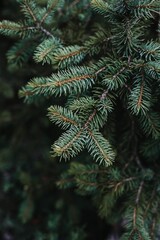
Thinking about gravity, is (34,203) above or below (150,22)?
below

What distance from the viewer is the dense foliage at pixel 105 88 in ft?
4.49

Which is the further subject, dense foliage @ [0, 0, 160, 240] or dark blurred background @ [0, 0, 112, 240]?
dark blurred background @ [0, 0, 112, 240]

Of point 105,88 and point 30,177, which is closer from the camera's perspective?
point 105,88

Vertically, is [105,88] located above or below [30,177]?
above

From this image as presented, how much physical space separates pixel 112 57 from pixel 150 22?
278mm

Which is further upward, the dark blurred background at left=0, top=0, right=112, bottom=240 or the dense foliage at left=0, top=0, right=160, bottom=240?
the dense foliage at left=0, top=0, right=160, bottom=240

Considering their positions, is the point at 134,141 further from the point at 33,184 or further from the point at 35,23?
the point at 33,184

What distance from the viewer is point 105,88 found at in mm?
1472

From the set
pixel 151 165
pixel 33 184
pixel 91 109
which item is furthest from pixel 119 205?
pixel 91 109

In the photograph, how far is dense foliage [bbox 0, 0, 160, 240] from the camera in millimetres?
1367

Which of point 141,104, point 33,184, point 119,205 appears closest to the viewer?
point 141,104

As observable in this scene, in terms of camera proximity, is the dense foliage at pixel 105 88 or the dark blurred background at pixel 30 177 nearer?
the dense foliage at pixel 105 88

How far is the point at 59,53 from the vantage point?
4.78 ft

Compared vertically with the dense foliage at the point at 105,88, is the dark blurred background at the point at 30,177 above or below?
below
